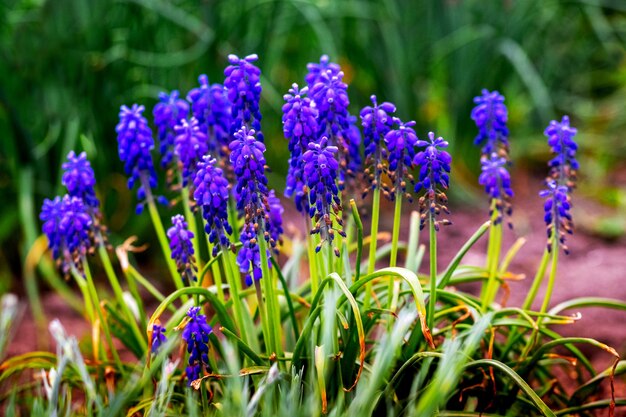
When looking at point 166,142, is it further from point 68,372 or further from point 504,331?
point 504,331

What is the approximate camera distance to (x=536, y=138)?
604 centimetres

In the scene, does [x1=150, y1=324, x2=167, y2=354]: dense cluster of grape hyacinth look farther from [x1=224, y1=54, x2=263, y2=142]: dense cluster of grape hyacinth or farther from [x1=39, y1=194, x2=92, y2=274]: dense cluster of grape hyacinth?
[x1=224, y1=54, x2=263, y2=142]: dense cluster of grape hyacinth

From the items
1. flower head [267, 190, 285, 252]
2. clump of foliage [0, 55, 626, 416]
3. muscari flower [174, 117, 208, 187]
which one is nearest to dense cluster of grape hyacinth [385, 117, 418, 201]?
clump of foliage [0, 55, 626, 416]

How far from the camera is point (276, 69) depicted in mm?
5828

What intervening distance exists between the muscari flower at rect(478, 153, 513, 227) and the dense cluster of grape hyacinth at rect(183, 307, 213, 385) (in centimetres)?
98

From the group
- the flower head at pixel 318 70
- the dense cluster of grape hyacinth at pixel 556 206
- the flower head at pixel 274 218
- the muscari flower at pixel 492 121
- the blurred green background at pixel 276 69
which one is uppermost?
the blurred green background at pixel 276 69

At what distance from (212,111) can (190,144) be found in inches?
7.3

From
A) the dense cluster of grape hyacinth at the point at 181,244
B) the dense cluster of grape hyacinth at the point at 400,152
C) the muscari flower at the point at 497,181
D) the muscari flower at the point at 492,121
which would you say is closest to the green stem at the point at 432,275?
the dense cluster of grape hyacinth at the point at 400,152

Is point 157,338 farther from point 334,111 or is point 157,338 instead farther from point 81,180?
point 334,111

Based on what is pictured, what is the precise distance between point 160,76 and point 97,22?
1.48 ft

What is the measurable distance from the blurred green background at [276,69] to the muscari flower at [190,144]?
4.04 ft

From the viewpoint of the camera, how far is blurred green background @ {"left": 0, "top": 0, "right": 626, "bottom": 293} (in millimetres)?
4219

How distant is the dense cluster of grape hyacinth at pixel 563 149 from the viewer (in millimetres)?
2479

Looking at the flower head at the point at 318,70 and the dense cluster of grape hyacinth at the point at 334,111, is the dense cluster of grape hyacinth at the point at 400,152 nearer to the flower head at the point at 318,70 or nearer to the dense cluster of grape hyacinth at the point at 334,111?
the dense cluster of grape hyacinth at the point at 334,111
